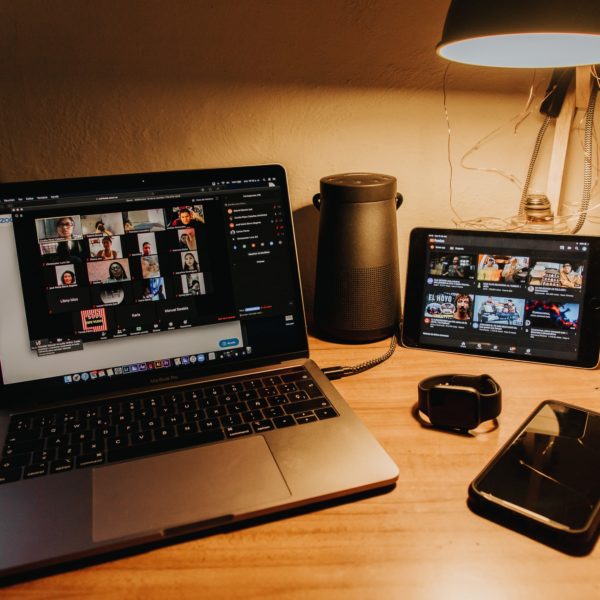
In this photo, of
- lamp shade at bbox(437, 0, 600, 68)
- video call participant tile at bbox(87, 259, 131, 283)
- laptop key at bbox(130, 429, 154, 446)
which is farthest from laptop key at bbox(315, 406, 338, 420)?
lamp shade at bbox(437, 0, 600, 68)

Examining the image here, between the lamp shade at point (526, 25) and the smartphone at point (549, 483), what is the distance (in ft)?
1.48

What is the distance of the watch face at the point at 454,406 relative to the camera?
689 millimetres

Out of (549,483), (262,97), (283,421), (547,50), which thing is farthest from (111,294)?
(547,50)

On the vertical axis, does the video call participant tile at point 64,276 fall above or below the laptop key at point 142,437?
above

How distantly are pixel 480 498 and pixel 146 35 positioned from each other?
0.80 metres

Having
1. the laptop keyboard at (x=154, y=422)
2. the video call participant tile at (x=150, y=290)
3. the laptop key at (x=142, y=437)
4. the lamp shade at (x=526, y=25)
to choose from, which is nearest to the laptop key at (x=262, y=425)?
the laptop keyboard at (x=154, y=422)

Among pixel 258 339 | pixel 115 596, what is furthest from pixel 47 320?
pixel 115 596

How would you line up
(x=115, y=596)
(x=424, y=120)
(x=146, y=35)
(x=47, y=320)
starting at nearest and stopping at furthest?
(x=115, y=596)
(x=47, y=320)
(x=146, y=35)
(x=424, y=120)

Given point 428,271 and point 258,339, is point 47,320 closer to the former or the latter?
point 258,339

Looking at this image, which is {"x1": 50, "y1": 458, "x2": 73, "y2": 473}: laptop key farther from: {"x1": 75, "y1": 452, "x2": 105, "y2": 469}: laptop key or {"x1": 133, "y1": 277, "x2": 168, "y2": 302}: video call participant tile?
{"x1": 133, "y1": 277, "x2": 168, "y2": 302}: video call participant tile

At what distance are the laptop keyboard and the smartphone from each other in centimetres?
21

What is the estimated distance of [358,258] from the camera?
0.92 meters

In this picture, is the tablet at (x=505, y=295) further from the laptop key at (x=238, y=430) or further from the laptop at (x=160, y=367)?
the laptop key at (x=238, y=430)

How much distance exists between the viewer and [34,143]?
2.95ft
